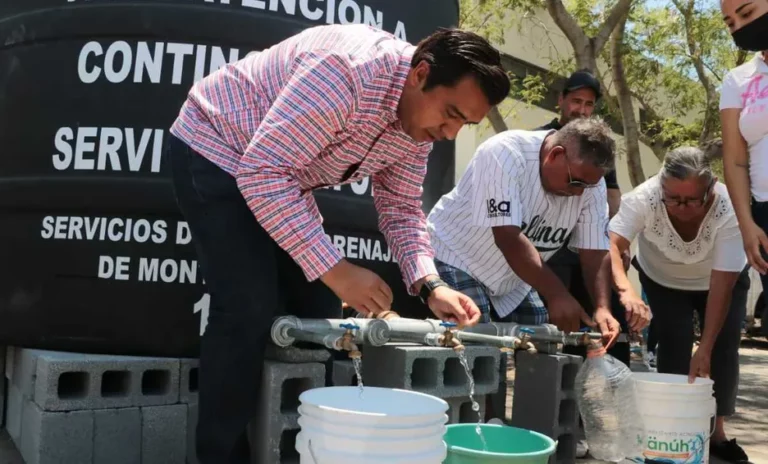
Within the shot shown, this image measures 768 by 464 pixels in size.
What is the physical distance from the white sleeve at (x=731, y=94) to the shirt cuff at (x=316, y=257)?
187 cm

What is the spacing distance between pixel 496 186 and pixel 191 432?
1.34 metres

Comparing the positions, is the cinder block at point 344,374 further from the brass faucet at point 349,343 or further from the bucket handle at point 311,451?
the bucket handle at point 311,451

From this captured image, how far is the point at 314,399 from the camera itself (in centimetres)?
175

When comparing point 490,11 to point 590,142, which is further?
point 490,11

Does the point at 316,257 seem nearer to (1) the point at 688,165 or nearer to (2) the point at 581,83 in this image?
(1) the point at 688,165

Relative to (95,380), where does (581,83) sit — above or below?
above

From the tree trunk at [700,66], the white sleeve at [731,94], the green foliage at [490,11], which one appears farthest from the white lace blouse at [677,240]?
the tree trunk at [700,66]

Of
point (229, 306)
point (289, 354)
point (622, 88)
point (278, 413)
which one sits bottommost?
point (278, 413)

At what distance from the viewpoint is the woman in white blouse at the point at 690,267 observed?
3180mm

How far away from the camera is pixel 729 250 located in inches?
127

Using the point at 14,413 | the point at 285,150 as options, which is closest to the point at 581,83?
the point at 285,150

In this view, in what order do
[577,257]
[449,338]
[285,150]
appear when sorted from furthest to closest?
[577,257], [449,338], [285,150]

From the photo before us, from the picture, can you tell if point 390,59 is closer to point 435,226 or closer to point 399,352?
point 399,352

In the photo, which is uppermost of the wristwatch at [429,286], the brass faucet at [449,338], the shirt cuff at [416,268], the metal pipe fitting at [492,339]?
the shirt cuff at [416,268]
